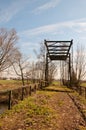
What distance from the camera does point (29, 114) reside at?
7855 mm

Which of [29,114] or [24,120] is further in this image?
[29,114]

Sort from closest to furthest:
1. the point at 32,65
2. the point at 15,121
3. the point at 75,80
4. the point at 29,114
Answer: the point at 15,121
the point at 29,114
the point at 75,80
the point at 32,65

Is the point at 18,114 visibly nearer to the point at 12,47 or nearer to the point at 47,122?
the point at 47,122

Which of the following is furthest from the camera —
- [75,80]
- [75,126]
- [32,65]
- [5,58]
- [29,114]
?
[32,65]

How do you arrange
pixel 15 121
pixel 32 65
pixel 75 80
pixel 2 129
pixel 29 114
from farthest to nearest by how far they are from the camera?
pixel 32 65 → pixel 75 80 → pixel 29 114 → pixel 15 121 → pixel 2 129

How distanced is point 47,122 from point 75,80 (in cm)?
2068

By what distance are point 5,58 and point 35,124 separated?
3137 centimetres

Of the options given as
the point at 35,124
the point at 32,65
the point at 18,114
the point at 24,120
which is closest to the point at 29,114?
the point at 18,114

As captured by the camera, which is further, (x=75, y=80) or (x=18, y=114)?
(x=75, y=80)

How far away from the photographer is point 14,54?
39.1 metres

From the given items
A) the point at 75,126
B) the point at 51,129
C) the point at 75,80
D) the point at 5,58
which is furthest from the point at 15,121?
the point at 5,58

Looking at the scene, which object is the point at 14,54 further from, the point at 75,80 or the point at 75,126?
the point at 75,126

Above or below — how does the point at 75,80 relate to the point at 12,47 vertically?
below

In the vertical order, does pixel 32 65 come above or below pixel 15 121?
above
